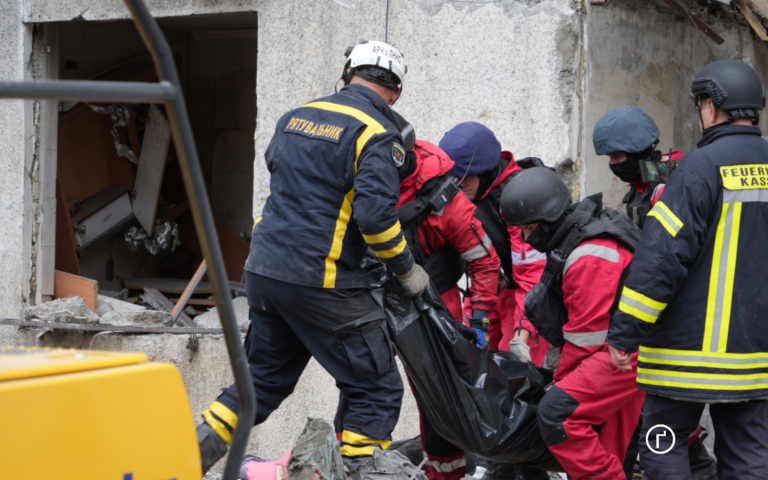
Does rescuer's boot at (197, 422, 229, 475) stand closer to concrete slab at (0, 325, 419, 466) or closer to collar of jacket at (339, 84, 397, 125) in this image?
collar of jacket at (339, 84, 397, 125)

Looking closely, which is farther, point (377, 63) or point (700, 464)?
point (700, 464)

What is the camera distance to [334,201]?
9.27 ft

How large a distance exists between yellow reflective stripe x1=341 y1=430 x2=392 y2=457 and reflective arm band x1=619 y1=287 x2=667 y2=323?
1.05m

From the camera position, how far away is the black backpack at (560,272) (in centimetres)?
276

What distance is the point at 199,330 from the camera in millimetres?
4703

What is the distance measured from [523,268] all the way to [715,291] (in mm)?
1120

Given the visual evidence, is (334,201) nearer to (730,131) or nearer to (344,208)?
(344,208)

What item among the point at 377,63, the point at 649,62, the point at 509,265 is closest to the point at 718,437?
the point at 509,265

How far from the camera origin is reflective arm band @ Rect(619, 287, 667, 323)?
2470 millimetres

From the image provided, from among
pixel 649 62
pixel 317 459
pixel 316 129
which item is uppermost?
pixel 649 62

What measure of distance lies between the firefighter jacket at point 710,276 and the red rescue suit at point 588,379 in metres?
0.21

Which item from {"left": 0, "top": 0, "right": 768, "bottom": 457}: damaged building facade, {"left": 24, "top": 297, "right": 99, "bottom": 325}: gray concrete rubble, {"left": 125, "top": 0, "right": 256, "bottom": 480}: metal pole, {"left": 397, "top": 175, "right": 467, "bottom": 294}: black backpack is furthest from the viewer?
{"left": 24, "top": 297, "right": 99, "bottom": 325}: gray concrete rubble

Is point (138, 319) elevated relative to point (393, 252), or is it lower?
lower

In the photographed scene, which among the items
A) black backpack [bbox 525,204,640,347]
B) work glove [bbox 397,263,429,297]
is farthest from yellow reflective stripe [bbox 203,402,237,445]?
black backpack [bbox 525,204,640,347]
